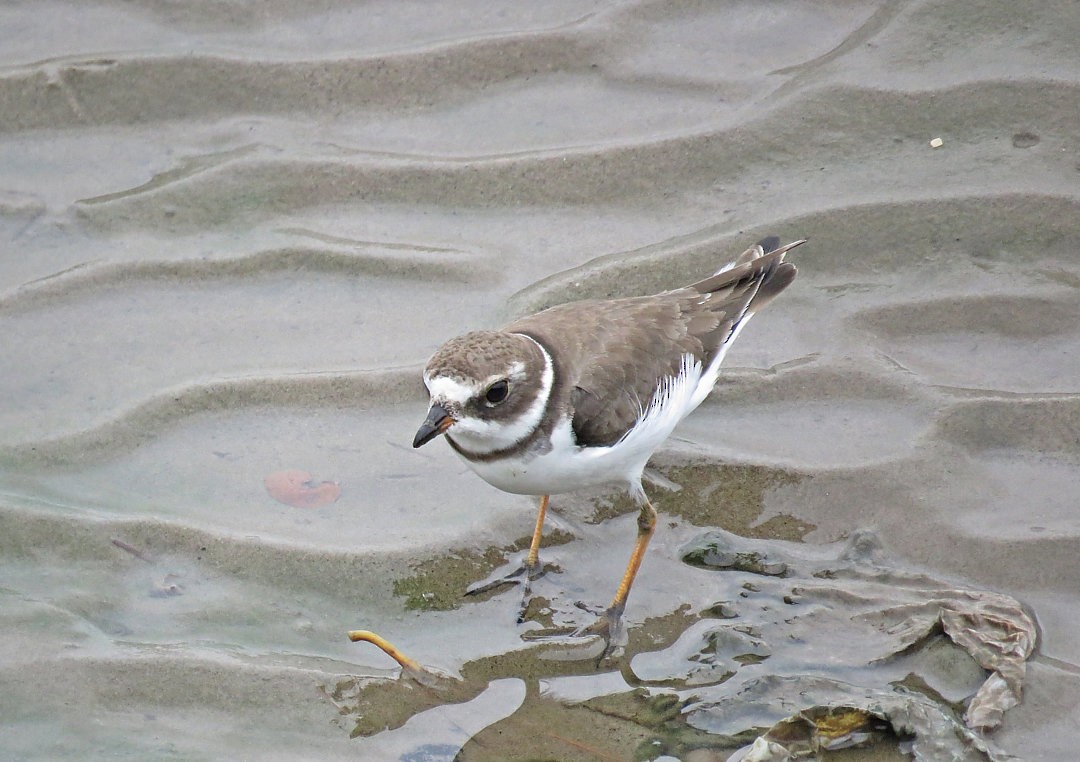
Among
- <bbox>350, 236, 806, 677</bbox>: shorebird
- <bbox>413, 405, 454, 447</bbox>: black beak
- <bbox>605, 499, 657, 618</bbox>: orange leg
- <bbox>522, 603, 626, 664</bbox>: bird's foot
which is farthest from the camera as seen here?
<bbox>605, 499, 657, 618</bbox>: orange leg

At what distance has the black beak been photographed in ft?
14.8

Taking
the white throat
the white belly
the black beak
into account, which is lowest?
the white belly

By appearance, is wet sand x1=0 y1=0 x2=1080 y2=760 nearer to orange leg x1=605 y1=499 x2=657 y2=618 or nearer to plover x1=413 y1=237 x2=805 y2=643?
orange leg x1=605 y1=499 x2=657 y2=618

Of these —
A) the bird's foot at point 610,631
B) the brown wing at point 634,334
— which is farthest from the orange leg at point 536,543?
the brown wing at point 634,334

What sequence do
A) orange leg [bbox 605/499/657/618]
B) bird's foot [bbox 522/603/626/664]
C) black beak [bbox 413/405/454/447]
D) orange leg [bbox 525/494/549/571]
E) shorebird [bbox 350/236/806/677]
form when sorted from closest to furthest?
1. black beak [bbox 413/405/454/447]
2. shorebird [bbox 350/236/806/677]
3. bird's foot [bbox 522/603/626/664]
4. orange leg [bbox 605/499/657/618]
5. orange leg [bbox 525/494/549/571]

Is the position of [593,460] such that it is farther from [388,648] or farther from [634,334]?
[388,648]

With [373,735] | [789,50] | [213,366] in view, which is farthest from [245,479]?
[789,50]

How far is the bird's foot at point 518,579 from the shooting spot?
5074 millimetres

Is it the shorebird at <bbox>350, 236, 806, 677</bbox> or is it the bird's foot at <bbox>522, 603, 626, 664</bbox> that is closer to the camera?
the shorebird at <bbox>350, 236, 806, 677</bbox>

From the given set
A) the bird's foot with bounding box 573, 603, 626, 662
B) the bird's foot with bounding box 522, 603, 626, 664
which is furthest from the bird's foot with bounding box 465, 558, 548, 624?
the bird's foot with bounding box 573, 603, 626, 662

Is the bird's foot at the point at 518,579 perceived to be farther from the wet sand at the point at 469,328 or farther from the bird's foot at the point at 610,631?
the bird's foot at the point at 610,631

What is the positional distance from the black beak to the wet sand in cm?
76

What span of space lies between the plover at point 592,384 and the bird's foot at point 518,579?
12 mm

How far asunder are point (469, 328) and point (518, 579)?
1.35 meters
